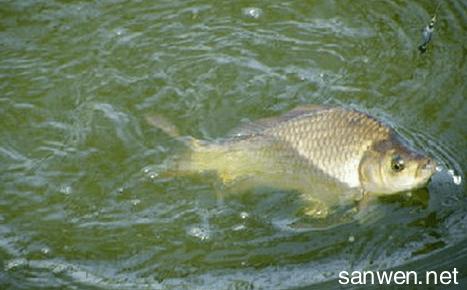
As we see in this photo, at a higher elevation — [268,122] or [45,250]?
[268,122]

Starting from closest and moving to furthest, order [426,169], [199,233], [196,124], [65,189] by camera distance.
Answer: [426,169], [199,233], [65,189], [196,124]

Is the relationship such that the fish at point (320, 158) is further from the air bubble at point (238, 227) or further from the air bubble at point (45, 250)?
the air bubble at point (45, 250)

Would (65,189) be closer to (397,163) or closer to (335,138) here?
(335,138)

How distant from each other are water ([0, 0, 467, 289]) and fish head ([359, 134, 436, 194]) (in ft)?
0.51

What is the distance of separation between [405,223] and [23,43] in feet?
9.18

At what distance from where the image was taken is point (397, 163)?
3428 millimetres

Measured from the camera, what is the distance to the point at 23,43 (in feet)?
16.2

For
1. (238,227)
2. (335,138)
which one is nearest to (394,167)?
(335,138)

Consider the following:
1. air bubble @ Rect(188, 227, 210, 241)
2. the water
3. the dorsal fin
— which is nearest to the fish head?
the water

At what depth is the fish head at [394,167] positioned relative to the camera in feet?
11.1

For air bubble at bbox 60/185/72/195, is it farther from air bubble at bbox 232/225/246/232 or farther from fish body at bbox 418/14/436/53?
fish body at bbox 418/14/436/53

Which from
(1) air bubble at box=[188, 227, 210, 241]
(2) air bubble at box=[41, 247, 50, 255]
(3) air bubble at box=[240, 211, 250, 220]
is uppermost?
(3) air bubble at box=[240, 211, 250, 220]

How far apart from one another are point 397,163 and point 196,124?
4.05 feet

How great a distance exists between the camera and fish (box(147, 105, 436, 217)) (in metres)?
3.46
